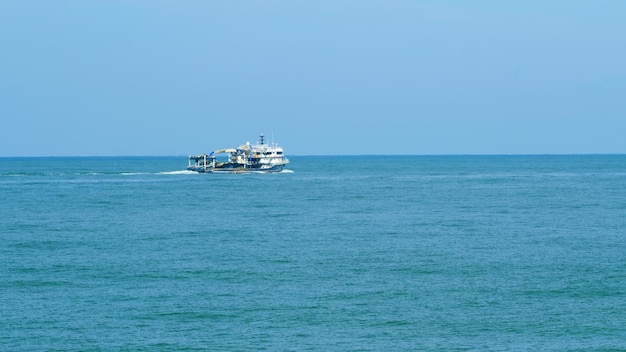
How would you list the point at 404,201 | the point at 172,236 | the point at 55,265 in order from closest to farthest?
the point at 55,265 → the point at 172,236 → the point at 404,201

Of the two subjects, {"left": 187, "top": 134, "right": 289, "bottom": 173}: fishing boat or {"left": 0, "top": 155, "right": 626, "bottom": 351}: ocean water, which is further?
{"left": 187, "top": 134, "right": 289, "bottom": 173}: fishing boat

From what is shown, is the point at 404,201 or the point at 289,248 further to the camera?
the point at 404,201

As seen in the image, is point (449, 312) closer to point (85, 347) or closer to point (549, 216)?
point (85, 347)

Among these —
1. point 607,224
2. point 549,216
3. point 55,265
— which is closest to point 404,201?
point 549,216

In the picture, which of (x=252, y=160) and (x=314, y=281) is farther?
(x=252, y=160)

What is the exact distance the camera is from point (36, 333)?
29.1m

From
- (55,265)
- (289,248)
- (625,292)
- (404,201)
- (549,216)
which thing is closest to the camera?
(625,292)

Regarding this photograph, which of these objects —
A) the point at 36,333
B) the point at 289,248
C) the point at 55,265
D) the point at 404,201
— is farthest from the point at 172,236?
the point at 404,201

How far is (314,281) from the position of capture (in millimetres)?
38156

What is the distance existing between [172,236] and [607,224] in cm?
2992

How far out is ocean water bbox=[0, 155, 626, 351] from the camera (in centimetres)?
2900

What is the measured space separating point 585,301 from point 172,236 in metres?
29.7

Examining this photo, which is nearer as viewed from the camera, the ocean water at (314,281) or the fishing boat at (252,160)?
the ocean water at (314,281)

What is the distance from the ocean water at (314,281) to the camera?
29000mm
